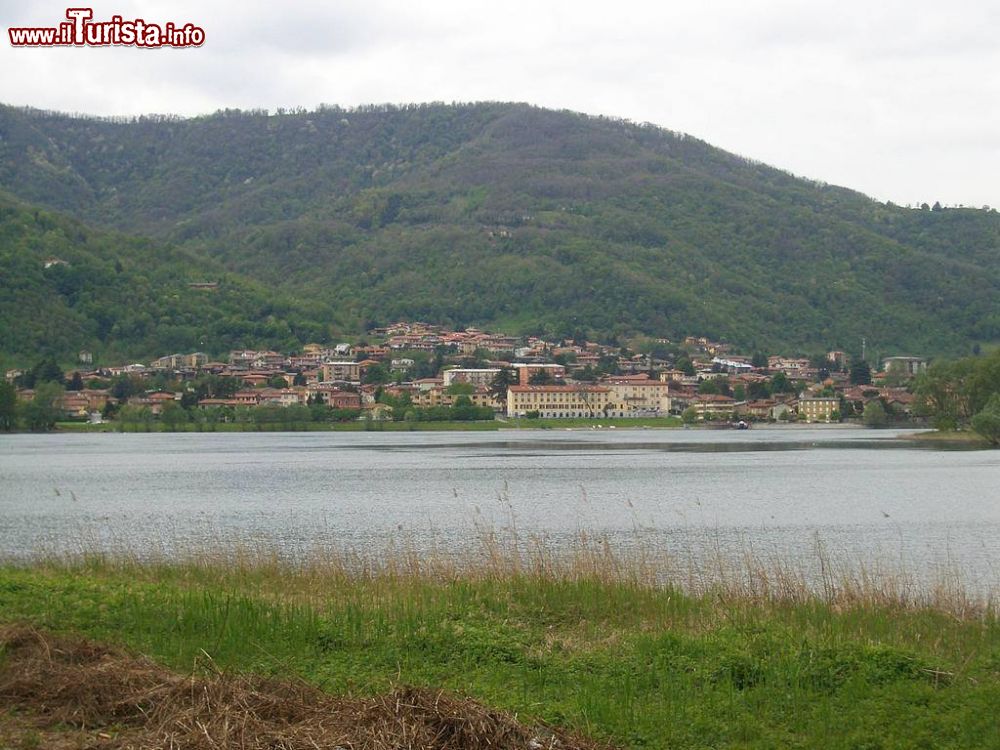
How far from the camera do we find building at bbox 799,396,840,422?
127438 mm

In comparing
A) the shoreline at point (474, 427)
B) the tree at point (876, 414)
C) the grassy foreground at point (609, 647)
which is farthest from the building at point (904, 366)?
the grassy foreground at point (609, 647)

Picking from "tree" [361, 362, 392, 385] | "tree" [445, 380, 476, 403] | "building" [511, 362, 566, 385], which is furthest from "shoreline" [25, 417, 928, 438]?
"tree" [361, 362, 392, 385]

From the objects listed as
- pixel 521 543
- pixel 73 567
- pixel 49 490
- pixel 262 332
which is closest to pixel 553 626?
pixel 73 567

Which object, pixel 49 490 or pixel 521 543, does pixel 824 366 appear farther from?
pixel 521 543

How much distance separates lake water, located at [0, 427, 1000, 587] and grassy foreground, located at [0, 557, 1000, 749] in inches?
297

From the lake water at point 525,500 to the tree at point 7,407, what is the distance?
24.2 m

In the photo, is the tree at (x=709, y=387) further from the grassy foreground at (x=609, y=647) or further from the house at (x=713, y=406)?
the grassy foreground at (x=609, y=647)

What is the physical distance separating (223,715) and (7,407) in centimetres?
9954

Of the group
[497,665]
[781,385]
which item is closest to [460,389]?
[781,385]

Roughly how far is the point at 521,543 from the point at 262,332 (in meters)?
139

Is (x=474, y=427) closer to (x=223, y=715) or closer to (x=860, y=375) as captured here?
(x=860, y=375)

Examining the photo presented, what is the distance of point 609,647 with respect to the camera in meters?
10.2

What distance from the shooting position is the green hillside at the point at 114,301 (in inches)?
5074

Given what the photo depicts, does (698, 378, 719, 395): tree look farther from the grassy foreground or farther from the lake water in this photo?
the grassy foreground
